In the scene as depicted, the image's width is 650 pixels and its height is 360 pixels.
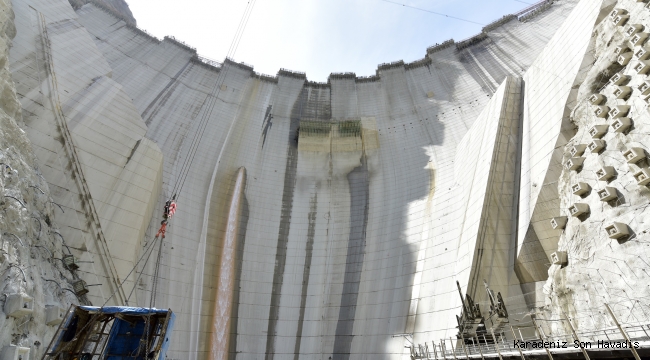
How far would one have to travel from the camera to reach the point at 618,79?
34.7 feet

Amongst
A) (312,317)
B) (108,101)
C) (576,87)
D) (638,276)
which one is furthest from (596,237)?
(108,101)

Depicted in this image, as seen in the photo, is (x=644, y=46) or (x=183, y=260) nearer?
(x=644, y=46)

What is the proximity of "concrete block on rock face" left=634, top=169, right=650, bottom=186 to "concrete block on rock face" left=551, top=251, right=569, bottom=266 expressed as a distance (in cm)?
260

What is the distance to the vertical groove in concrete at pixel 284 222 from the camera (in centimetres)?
1559

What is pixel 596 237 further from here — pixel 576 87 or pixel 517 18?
pixel 517 18

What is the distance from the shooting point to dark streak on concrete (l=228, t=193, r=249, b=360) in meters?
14.8

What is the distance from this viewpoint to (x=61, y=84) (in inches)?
552

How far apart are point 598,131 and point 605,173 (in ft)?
4.78

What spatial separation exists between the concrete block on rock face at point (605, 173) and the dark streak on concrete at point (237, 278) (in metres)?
13.3

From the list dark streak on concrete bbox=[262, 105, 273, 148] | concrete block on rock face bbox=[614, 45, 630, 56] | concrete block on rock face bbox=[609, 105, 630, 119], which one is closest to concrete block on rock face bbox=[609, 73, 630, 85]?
concrete block on rock face bbox=[614, 45, 630, 56]

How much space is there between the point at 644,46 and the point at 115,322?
14626 millimetres

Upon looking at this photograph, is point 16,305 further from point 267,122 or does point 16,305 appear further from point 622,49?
point 267,122

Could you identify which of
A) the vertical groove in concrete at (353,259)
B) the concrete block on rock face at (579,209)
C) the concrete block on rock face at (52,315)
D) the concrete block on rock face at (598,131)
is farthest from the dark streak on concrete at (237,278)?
the concrete block on rock face at (598,131)

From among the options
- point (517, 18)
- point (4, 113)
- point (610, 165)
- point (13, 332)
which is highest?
point (517, 18)
